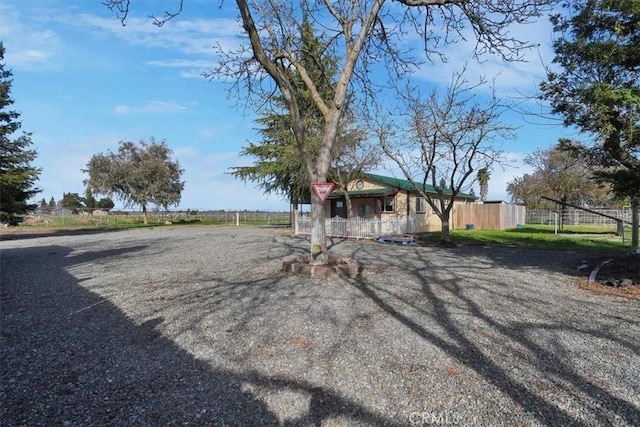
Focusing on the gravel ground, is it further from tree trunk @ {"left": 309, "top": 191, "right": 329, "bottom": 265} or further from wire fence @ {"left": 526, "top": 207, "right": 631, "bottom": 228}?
wire fence @ {"left": 526, "top": 207, "right": 631, "bottom": 228}

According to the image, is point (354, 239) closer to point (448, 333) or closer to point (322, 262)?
point (322, 262)

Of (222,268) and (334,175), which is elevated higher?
(334,175)

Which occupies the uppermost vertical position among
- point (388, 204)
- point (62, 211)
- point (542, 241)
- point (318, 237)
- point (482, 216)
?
point (388, 204)

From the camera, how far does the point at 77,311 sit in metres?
5.45

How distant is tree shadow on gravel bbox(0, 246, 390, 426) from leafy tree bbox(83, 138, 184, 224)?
39184 mm

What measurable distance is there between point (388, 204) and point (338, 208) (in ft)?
12.7

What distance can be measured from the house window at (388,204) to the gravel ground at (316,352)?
15282 mm

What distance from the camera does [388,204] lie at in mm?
23172

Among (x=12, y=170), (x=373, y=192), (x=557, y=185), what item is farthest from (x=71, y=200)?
(x=557, y=185)

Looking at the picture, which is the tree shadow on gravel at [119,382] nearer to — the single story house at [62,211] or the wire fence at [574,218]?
the wire fence at [574,218]

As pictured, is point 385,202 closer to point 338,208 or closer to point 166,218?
point 338,208

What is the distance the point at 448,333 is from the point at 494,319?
3.34 ft

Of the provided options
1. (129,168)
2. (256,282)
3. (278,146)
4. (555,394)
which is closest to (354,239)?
(278,146)

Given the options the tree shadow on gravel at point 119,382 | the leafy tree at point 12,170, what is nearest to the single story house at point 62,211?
the leafy tree at point 12,170
